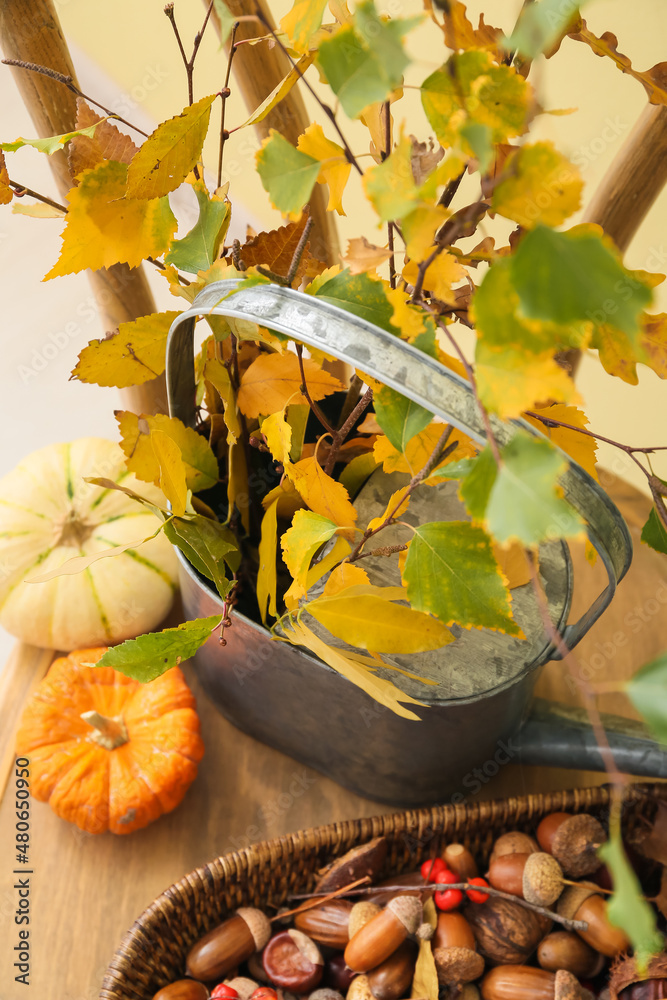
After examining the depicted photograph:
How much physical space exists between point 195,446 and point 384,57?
0.31 meters

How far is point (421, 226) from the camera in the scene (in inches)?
11.0

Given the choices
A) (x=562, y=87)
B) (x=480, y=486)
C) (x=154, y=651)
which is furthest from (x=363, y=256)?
(x=562, y=87)

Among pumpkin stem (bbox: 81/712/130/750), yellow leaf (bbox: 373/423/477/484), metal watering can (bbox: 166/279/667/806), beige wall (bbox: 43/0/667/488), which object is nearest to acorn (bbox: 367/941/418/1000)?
metal watering can (bbox: 166/279/667/806)

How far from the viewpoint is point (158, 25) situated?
4.77ft

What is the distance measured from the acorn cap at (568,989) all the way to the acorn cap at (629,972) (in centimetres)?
2

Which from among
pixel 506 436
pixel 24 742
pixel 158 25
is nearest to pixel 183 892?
pixel 24 742

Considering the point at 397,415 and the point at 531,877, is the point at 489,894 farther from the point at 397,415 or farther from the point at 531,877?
the point at 397,415

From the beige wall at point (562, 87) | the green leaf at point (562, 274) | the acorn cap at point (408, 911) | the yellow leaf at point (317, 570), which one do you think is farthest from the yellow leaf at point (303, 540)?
the beige wall at point (562, 87)

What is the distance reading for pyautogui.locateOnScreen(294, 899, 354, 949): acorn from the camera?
606mm

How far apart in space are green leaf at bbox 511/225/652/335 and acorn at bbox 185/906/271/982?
546mm

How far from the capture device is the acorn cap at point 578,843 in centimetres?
61

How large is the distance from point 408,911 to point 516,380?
0.48m

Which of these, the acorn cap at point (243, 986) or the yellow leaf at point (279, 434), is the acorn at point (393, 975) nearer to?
the acorn cap at point (243, 986)

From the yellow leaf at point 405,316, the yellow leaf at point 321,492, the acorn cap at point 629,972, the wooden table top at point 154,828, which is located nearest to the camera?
the yellow leaf at point 405,316
